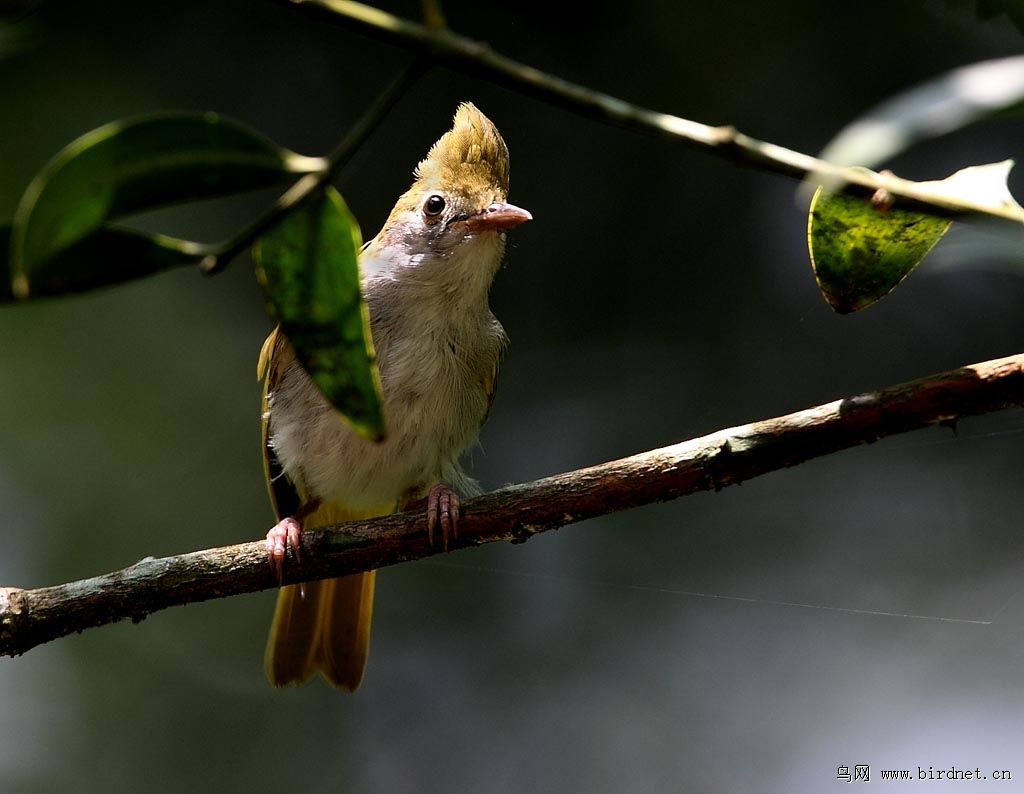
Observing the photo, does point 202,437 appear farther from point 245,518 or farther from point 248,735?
point 248,735

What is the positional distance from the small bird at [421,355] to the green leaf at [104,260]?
2329 millimetres

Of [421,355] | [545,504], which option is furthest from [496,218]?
[545,504]

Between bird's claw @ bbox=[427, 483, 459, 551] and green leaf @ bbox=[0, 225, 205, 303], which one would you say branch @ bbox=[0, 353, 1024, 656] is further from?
green leaf @ bbox=[0, 225, 205, 303]

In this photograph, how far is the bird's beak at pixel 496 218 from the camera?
3.32 meters

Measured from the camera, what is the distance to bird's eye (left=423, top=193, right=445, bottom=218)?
11.5 ft

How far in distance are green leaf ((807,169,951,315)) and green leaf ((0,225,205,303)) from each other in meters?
0.78

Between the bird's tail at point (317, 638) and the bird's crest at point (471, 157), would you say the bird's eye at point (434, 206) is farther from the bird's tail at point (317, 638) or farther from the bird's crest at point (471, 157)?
the bird's tail at point (317, 638)

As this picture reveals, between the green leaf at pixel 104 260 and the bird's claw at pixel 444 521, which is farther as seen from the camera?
the bird's claw at pixel 444 521

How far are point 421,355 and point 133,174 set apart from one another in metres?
2.55

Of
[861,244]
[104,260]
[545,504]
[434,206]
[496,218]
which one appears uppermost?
[434,206]

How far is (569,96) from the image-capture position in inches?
32.4

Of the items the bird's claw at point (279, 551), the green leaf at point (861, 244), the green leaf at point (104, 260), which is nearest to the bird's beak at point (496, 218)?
the bird's claw at point (279, 551)

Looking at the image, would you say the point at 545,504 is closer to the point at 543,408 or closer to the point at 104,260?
the point at 104,260

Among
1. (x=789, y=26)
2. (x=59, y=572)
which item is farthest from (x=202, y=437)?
(x=789, y=26)
